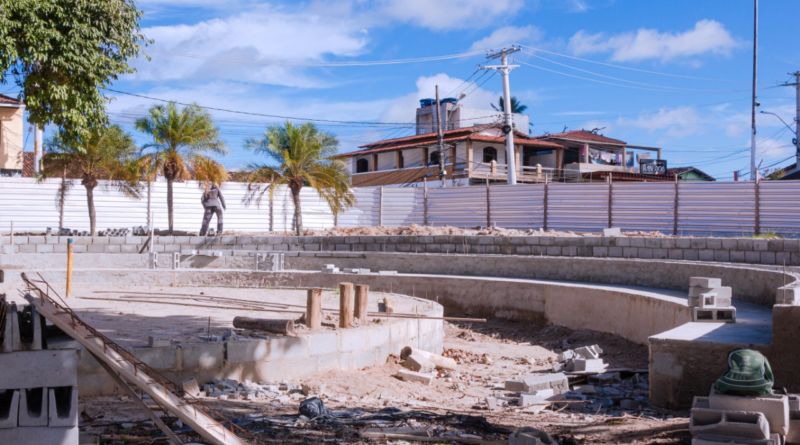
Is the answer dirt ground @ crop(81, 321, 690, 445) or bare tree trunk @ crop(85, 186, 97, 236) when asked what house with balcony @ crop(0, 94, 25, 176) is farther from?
dirt ground @ crop(81, 321, 690, 445)

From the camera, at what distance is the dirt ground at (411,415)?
7.33 meters

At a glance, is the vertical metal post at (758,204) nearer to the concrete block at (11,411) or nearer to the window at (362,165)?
the concrete block at (11,411)

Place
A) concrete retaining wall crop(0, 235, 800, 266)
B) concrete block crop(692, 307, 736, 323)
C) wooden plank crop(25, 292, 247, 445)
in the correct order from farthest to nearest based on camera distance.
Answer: concrete retaining wall crop(0, 235, 800, 266)
concrete block crop(692, 307, 736, 323)
wooden plank crop(25, 292, 247, 445)

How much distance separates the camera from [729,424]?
6484 mm

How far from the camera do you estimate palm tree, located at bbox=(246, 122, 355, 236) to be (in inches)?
960

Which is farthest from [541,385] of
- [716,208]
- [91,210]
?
[91,210]

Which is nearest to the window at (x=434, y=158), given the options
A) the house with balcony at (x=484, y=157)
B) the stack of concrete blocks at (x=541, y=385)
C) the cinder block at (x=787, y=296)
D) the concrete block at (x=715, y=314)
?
the house with balcony at (x=484, y=157)

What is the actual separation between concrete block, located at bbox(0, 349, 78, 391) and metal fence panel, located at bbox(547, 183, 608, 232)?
1779cm

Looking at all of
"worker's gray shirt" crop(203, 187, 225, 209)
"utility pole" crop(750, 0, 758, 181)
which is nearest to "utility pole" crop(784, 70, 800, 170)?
"utility pole" crop(750, 0, 758, 181)

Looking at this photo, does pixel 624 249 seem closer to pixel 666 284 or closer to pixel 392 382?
pixel 666 284

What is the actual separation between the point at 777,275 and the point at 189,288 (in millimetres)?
11882

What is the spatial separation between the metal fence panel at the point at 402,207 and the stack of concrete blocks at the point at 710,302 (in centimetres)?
1514

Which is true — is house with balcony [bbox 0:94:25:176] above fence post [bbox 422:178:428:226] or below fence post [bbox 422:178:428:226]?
above

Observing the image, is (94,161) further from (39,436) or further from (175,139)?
(39,436)
